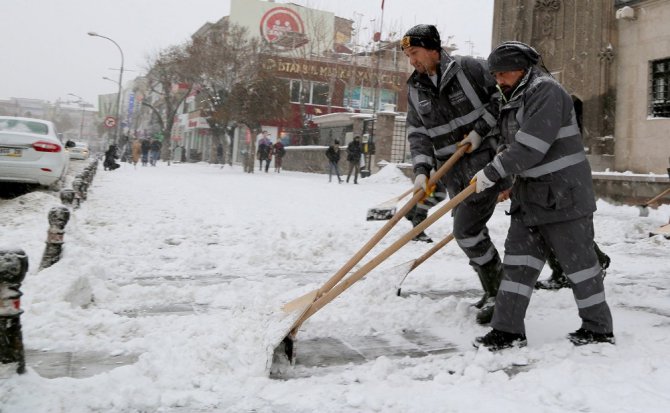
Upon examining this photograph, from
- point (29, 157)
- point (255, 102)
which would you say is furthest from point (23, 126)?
point (255, 102)

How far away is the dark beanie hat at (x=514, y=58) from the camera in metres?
3.13

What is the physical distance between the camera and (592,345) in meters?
2.99

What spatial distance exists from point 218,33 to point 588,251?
30.2m

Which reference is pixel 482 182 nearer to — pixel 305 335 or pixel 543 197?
pixel 543 197

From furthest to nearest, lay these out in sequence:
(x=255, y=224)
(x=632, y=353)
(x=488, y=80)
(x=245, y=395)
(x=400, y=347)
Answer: (x=255, y=224)
(x=488, y=80)
(x=400, y=347)
(x=632, y=353)
(x=245, y=395)

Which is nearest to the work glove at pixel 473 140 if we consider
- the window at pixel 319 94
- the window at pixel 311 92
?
the window at pixel 311 92

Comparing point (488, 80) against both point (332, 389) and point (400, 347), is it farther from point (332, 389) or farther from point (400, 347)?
point (332, 389)

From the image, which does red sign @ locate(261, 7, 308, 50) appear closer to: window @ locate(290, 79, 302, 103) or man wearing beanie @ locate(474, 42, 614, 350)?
window @ locate(290, 79, 302, 103)

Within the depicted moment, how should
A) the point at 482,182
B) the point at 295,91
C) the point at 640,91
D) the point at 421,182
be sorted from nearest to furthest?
the point at 482,182 < the point at 421,182 < the point at 640,91 < the point at 295,91

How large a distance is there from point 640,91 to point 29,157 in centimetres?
1409

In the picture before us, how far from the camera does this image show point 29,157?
32.0 ft

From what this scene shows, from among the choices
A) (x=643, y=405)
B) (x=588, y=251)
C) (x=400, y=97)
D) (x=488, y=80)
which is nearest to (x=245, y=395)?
(x=643, y=405)

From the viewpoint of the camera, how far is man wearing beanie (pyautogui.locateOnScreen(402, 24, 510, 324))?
359cm

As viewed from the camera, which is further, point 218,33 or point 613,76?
point 218,33
